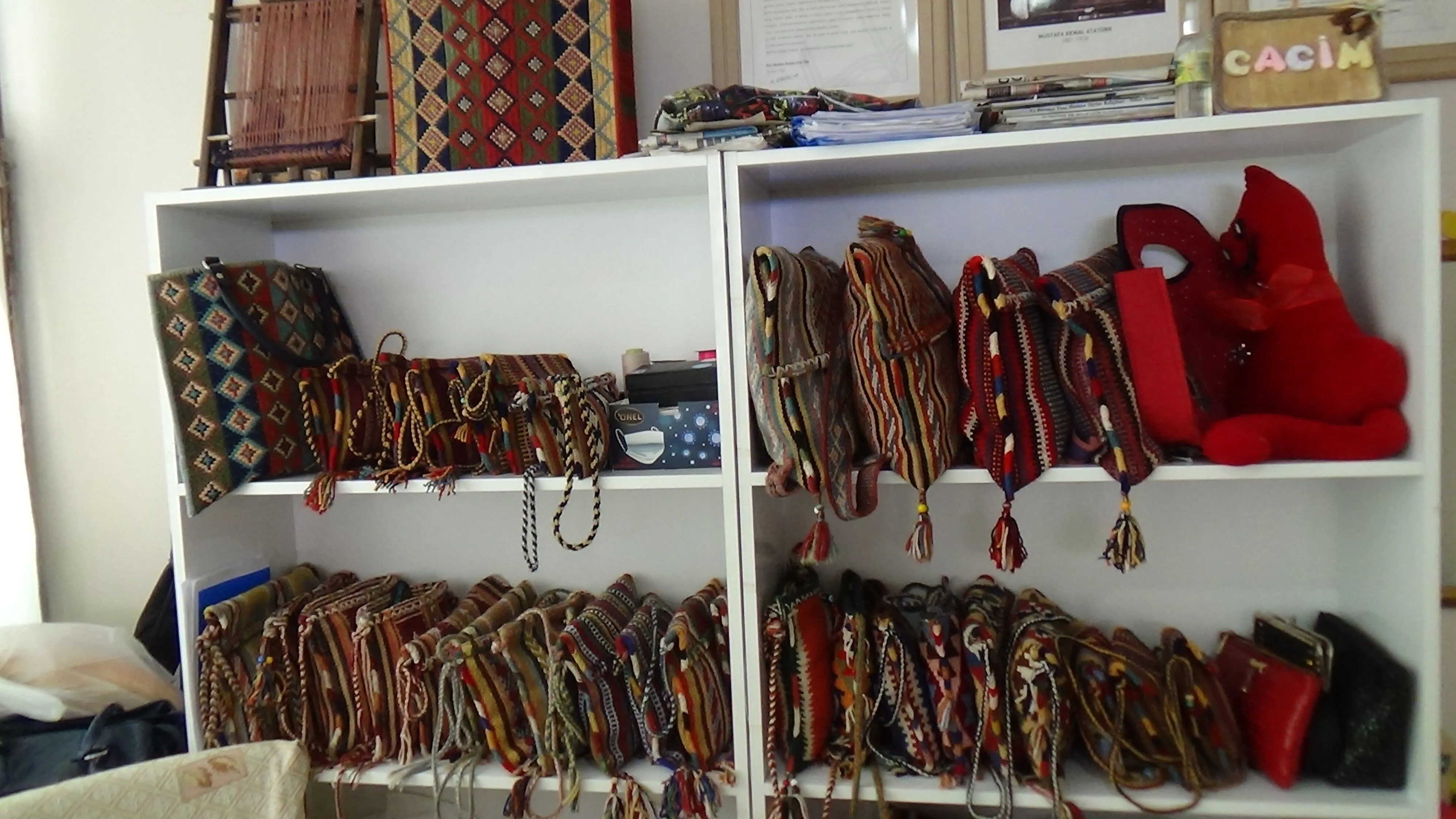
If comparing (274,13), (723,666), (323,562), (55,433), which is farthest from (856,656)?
(55,433)

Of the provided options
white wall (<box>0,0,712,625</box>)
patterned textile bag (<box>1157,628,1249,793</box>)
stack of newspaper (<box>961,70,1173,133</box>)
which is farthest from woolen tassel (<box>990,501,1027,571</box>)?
white wall (<box>0,0,712,625</box>)

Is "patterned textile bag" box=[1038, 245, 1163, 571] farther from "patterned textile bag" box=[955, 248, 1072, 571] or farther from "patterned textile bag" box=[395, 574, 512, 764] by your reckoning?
"patterned textile bag" box=[395, 574, 512, 764]

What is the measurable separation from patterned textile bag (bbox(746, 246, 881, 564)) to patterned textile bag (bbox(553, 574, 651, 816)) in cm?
36

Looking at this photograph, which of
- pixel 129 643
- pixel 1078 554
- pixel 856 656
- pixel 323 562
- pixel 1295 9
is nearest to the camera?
pixel 1295 9

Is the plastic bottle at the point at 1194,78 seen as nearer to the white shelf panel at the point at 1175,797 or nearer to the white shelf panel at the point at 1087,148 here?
the white shelf panel at the point at 1087,148

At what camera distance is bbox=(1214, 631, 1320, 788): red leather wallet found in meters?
1.17

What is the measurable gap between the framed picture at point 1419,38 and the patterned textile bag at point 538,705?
1.36 m

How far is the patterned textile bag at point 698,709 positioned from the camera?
126cm

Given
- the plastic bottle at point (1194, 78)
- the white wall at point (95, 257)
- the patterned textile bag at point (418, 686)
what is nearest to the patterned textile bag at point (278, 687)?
the patterned textile bag at point (418, 686)

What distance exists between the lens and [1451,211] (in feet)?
4.32

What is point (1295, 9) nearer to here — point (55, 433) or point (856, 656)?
point (856, 656)

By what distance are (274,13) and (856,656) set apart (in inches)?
53.4

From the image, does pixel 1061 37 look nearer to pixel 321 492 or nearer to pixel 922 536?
pixel 922 536

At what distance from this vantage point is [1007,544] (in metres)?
1.17
